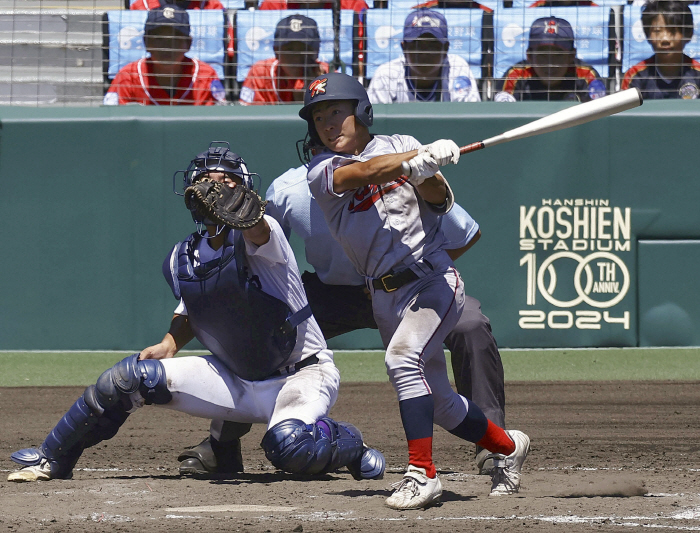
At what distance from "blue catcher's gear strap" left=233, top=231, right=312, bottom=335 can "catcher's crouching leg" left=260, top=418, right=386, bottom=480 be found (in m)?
0.37

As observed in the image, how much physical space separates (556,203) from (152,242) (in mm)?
3108

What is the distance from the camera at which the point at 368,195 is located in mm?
3465

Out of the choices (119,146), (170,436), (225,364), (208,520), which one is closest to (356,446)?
(225,364)

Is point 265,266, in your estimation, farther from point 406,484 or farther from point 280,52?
point 280,52

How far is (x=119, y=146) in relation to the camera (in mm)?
7590

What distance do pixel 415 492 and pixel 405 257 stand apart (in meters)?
0.79

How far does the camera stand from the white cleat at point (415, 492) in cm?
324

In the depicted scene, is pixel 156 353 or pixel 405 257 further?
pixel 156 353

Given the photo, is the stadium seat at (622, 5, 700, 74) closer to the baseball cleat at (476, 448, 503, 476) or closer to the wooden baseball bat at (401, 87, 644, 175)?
the wooden baseball bat at (401, 87, 644, 175)

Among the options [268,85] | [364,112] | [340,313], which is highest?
[268,85]

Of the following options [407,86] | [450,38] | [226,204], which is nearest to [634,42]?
[450,38]

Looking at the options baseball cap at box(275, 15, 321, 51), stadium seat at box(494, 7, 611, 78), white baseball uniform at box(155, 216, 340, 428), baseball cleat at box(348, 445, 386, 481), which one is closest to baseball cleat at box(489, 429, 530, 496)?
baseball cleat at box(348, 445, 386, 481)

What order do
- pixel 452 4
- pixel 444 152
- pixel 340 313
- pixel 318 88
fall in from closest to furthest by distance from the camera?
pixel 444 152 → pixel 318 88 → pixel 340 313 → pixel 452 4

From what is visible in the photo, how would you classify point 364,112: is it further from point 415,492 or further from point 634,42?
point 634,42
